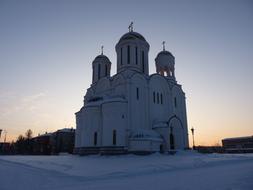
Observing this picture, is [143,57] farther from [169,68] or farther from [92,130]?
[92,130]

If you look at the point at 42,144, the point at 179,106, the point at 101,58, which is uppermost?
the point at 101,58

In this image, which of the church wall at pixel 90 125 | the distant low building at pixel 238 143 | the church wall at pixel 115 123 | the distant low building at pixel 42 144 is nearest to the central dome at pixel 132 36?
the church wall at pixel 115 123

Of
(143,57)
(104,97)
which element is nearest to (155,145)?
(104,97)

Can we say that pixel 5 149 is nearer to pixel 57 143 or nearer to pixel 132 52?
pixel 57 143

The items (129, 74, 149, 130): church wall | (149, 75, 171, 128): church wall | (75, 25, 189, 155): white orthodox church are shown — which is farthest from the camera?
(149, 75, 171, 128): church wall

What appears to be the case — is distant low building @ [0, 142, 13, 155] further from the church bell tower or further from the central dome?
the central dome

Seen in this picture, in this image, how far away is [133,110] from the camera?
2839 centimetres

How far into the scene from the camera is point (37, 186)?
313 inches

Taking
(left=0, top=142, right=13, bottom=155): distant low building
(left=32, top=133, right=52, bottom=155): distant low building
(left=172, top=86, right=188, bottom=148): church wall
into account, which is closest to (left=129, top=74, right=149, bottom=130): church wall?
(left=172, top=86, right=188, bottom=148): church wall

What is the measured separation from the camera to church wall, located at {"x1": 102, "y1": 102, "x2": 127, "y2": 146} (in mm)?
26884

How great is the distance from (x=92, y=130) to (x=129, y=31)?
17190 mm

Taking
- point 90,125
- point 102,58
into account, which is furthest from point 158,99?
point 102,58

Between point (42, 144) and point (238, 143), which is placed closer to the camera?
point (42, 144)

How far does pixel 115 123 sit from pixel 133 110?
296 centimetres
